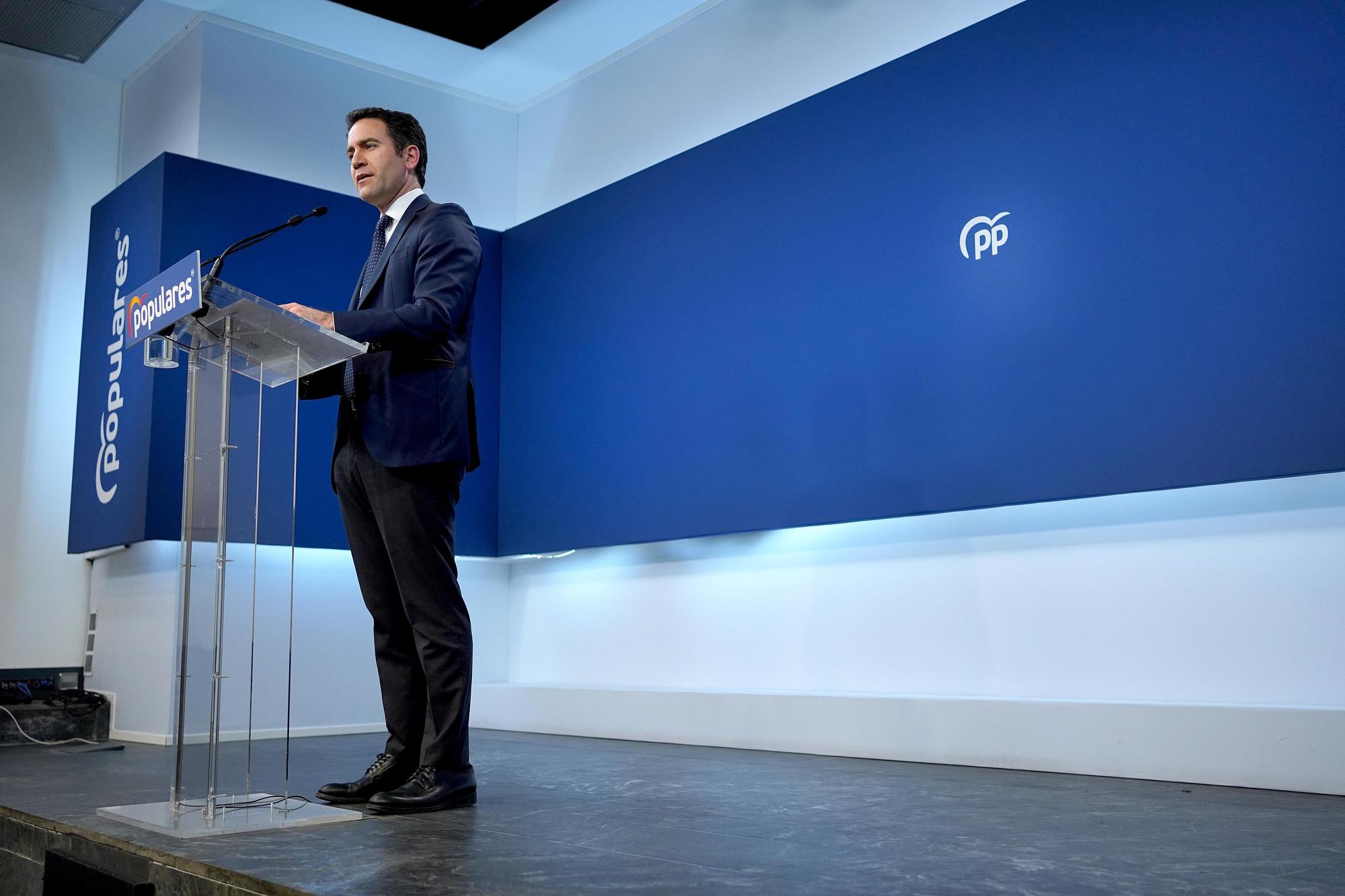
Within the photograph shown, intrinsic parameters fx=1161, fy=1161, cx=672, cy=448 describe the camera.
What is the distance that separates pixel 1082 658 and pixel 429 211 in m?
2.09

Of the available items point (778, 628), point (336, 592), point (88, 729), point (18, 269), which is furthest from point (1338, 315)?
point (18, 269)

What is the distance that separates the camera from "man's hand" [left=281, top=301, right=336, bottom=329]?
1.89 metres

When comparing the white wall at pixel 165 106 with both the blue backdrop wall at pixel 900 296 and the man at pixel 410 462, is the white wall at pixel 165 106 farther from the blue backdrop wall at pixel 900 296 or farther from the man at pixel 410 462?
the man at pixel 410 462

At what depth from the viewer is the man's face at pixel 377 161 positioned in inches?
90.0

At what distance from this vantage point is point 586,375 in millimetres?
4645

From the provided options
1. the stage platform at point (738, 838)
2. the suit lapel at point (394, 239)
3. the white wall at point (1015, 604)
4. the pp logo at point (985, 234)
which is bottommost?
the stage platform at point (738, 838)

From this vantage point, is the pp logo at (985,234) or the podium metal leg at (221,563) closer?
the podium metal leg at (221,563)

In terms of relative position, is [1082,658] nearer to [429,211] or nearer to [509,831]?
[509,831]

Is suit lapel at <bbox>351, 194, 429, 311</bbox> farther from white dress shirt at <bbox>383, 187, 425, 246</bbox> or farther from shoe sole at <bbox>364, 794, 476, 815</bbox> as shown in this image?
shoe sole at <bbox>364, 794, 476, 815</bbox>

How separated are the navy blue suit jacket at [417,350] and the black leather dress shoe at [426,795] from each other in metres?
0.57

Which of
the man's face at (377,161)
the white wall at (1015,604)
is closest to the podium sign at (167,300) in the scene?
the man's face at (377,161)

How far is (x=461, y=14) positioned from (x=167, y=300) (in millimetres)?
3320

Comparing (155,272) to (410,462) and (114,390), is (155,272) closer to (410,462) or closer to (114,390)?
(114,390)

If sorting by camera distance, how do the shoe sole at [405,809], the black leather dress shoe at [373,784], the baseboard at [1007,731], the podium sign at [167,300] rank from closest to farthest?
the podium sign at [167,300], the shoe sole at [405,809], the black leather dress shoe at [373,784], the baseboard at [1007,731]
